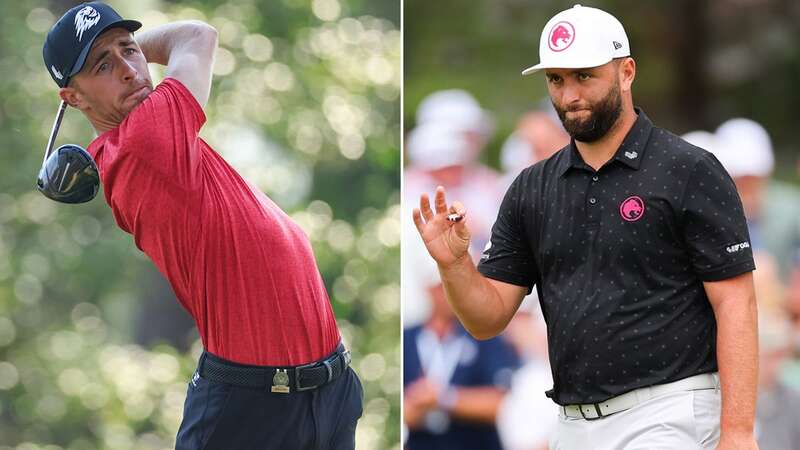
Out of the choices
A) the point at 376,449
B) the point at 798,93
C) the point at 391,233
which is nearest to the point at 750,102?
the point at 798,93

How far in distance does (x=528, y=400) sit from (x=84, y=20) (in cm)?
276

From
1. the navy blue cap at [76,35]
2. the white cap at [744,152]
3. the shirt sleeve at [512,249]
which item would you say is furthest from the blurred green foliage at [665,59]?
the navy blue cap at [76,35]

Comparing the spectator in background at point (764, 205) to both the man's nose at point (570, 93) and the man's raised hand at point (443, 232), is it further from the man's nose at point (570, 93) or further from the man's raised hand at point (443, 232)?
the man's raised hand at point (443, 232)

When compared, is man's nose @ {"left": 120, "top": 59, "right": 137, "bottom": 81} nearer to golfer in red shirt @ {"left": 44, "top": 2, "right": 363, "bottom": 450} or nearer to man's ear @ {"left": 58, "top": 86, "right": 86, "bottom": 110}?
golfer in red shirt @ {"left": 44, "top": 2, "right": 363, "bottom": 450}

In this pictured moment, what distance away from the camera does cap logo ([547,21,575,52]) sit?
3.54 m

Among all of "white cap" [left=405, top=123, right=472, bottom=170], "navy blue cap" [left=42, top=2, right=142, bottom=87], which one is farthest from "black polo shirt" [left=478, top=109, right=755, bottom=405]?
"white cap" [left=405, top=123, right=472, bottom=170]

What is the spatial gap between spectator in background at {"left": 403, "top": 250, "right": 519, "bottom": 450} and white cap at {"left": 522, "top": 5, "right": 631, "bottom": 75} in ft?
7.28

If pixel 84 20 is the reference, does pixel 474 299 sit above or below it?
below

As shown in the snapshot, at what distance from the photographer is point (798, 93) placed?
27.9 feet

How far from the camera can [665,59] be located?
858cm

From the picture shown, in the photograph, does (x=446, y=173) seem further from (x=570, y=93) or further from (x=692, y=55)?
(x=692, y=55)

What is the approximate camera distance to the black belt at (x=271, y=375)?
364 centimetres

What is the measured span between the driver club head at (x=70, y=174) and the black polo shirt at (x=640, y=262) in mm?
1316

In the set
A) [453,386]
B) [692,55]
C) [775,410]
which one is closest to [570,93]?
[453,386]
